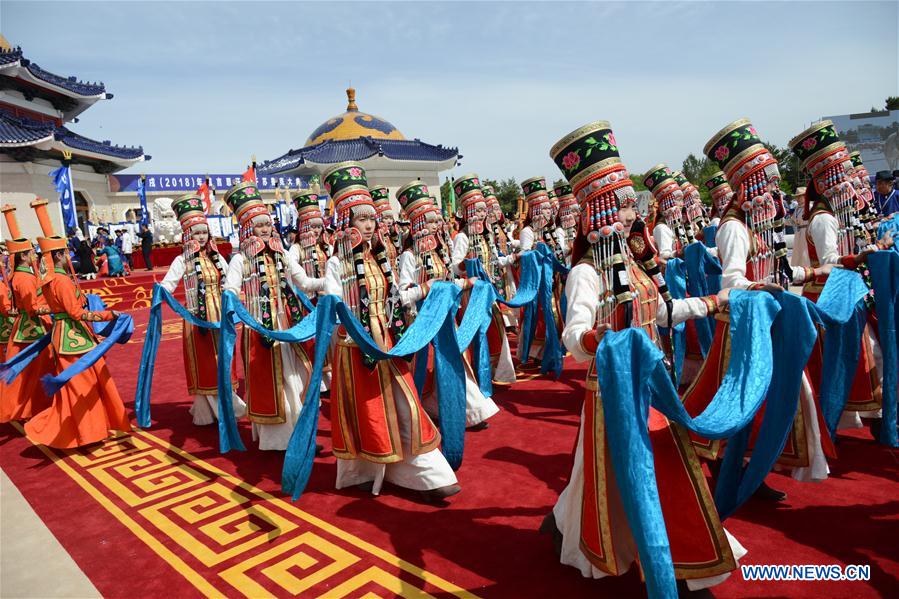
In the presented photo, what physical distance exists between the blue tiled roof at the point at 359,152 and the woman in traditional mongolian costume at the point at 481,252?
24.2 meters

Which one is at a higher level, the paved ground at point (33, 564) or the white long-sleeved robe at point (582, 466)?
the white long-sleeved robe at point (582, 466)

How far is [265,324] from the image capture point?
16.1 ft

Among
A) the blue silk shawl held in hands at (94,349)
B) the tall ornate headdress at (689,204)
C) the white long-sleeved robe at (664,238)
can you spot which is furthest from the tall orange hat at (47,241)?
the tall ornate headdress at (689,204)

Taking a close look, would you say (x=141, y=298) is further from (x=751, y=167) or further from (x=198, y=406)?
(x=751, y=167)

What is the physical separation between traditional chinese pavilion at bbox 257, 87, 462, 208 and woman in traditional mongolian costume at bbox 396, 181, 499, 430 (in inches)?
1011

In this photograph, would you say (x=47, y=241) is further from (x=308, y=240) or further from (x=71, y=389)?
(x=308, y=240)

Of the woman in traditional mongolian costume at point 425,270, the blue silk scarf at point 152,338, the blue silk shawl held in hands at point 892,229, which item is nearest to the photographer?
the blue silk shawl held in hands at point 892,229

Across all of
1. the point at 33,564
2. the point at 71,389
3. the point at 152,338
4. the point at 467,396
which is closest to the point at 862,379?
the point at 467,396

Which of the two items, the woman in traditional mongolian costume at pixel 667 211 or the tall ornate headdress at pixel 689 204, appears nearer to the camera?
the woman in traditional mongolian costume at pixel 667 211

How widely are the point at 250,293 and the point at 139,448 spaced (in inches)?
67.5

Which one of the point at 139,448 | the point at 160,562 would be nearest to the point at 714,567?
the point at 160,562

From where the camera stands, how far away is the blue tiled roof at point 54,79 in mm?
21413

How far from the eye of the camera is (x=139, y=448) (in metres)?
5.13

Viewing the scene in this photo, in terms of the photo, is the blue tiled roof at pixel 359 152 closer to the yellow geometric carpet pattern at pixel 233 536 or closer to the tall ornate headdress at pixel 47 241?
the tall ornate headdress at pixel 47 241
